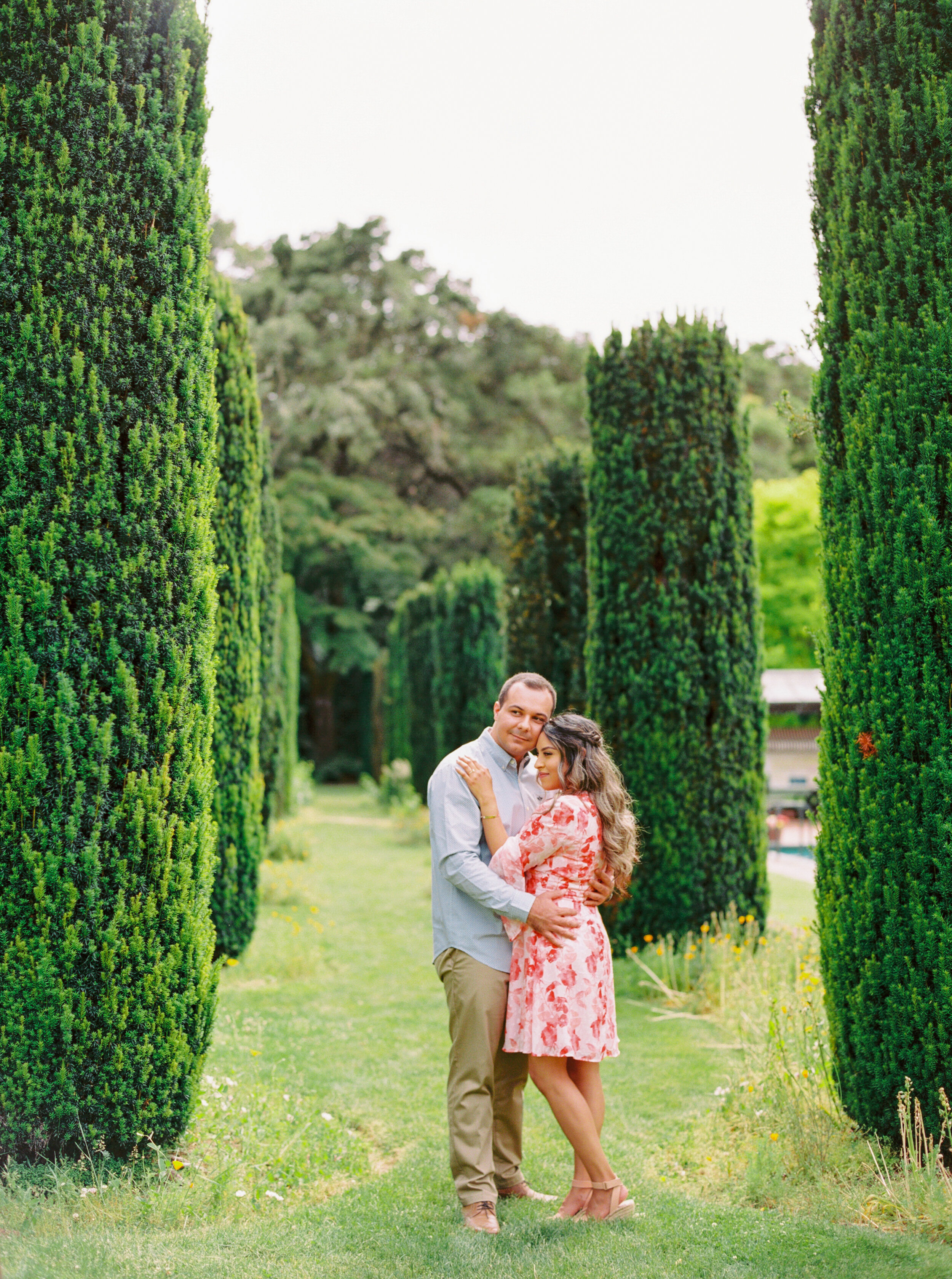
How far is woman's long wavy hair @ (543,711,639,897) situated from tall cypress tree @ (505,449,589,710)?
5552 millimetres

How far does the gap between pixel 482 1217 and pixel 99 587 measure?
2525 millimetres

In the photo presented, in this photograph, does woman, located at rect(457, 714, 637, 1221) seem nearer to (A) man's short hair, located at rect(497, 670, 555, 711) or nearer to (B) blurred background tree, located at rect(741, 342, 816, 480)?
(A) man's short hair, located at rect(497, 670, 555, 711)

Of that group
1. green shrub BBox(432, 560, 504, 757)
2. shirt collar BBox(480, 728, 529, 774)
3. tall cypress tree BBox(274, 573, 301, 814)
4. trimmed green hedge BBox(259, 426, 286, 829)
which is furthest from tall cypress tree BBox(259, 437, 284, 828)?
shirt collar BBox(480, 728, 529, 774)

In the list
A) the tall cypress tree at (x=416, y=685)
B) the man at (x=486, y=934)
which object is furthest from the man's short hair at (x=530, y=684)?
the tall cypress tree at (x=416, y=685)

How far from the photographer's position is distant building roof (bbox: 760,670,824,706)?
19000mm

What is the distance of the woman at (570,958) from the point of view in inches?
131

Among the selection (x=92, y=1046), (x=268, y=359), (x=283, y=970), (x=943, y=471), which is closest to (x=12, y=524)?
(x=92, y=1046)

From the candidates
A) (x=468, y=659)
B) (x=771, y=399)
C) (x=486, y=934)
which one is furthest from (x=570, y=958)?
(x=771, y=399)

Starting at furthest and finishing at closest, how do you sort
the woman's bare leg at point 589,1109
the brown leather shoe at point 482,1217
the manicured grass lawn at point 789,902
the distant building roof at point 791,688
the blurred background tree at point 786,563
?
the blurred background tree at point 786,563, the distant building roof at point 791,688, the manicured grass lawn at point 789,902, the woman's bare leg at point 589,1109, the brown leather shoe at point 482,1217

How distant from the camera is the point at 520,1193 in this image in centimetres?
360

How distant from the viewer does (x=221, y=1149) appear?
12.5 feet

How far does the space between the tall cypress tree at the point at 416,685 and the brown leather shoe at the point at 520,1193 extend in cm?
1325

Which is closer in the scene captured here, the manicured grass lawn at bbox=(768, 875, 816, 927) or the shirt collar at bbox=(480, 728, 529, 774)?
the shirt collar at bbox=(480, 728, 529, 774)

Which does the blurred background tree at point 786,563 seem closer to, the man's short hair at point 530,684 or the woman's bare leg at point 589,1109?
the man's short hair at point 530,684
